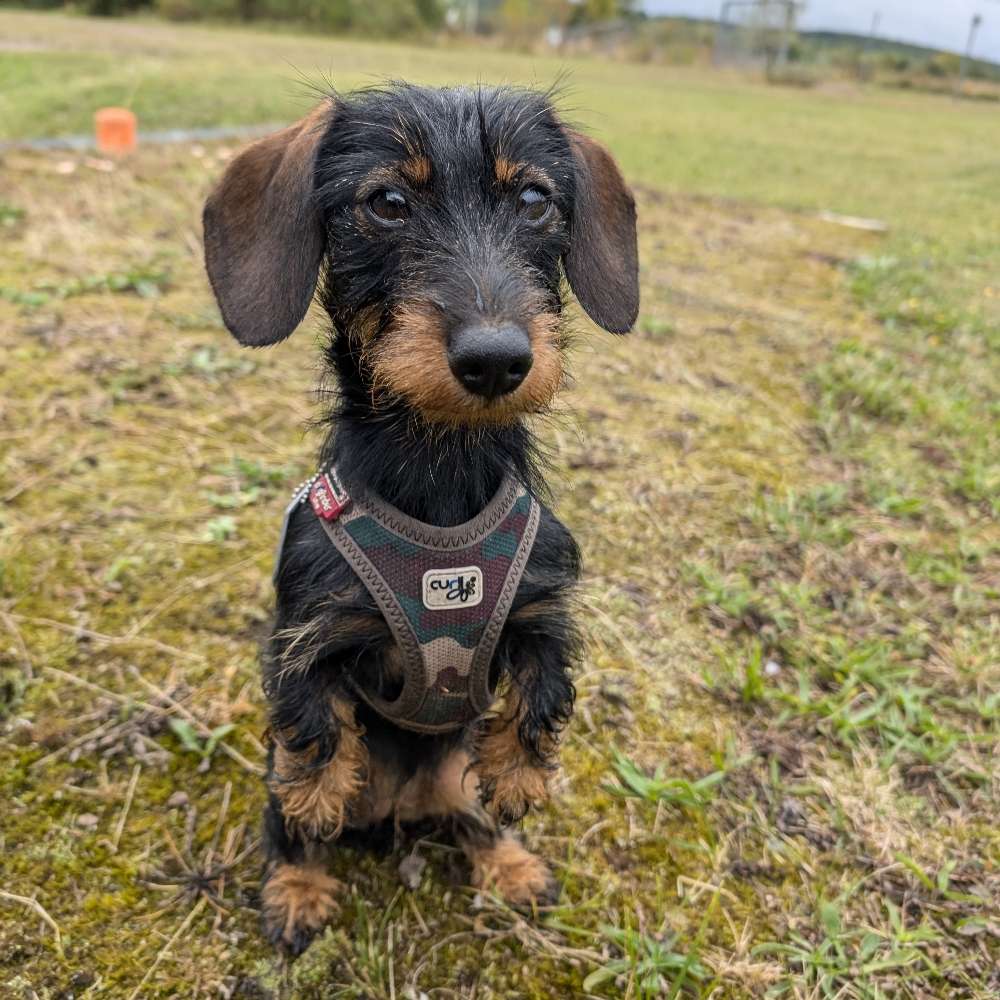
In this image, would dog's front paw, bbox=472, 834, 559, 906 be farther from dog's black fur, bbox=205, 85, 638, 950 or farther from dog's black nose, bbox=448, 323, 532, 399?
dog's black nose, bbox=448, 323, 532, 399

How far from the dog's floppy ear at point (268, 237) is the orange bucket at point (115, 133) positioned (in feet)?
23.5

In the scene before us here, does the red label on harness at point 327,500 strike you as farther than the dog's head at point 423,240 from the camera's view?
Yes

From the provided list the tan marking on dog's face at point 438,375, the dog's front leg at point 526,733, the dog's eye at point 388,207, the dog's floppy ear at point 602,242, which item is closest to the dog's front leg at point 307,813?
the dog's front leg at point 526,733

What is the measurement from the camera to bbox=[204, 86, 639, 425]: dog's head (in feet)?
5.63

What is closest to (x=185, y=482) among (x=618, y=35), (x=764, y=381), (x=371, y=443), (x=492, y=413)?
(x=371, y=443)

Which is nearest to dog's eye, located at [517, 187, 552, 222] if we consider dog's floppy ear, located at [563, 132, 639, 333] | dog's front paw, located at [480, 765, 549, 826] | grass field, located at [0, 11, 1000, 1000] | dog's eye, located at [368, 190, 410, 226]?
dog's floppy ear, located at [563, 132, 639, 333]

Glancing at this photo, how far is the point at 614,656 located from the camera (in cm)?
303

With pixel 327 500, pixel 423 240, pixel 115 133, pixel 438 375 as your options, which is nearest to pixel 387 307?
pixel 423 240

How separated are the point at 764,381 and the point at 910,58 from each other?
43.9 metres

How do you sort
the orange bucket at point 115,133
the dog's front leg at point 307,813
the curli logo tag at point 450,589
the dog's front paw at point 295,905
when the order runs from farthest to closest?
the orange bucket at point 115,133 → the dog's front paw at point 295,905 → the dog's front leg at point 307,813 → the curli logo tag at point 450,589

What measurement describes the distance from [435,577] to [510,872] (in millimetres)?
949

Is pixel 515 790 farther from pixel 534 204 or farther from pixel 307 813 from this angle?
pixel 534 204

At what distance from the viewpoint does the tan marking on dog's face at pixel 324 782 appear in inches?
79.1

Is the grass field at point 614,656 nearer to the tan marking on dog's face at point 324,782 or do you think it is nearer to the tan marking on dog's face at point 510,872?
the tan marking on dog's face at point 510,872
